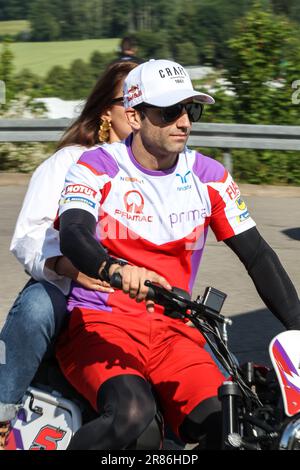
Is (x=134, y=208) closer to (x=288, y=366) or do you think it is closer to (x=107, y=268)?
(x=107, y=268)

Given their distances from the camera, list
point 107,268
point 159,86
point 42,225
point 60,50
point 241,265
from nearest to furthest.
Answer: point 107,268, point 159,86, point 42,225, point 241,265, point 60,50

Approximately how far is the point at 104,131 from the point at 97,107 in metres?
0.12

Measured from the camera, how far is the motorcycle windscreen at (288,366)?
3074 mm

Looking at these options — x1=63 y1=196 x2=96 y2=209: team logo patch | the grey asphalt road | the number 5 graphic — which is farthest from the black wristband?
the grey asphalt road

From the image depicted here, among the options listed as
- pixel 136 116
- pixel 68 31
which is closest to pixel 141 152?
pixel 136 116

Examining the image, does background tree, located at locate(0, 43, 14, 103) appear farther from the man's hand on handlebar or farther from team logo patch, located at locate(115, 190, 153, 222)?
the man's hand on handlebar

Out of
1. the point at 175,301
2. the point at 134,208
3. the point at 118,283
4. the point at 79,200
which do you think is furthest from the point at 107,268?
the point at 134,208

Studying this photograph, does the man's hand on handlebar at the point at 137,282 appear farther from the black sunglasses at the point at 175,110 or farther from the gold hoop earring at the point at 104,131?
the gold hoop earring at the point at 104,131

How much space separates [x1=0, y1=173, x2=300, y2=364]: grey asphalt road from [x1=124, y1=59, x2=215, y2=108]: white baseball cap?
8.07ft

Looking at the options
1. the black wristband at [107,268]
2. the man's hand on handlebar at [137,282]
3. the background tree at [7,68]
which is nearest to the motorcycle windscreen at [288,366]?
Answer: the man's hand on handlebar at [137,282]

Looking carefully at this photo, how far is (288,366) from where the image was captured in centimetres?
318

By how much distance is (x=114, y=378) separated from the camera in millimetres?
3514

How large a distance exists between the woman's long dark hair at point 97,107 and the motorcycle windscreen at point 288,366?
1673mm
